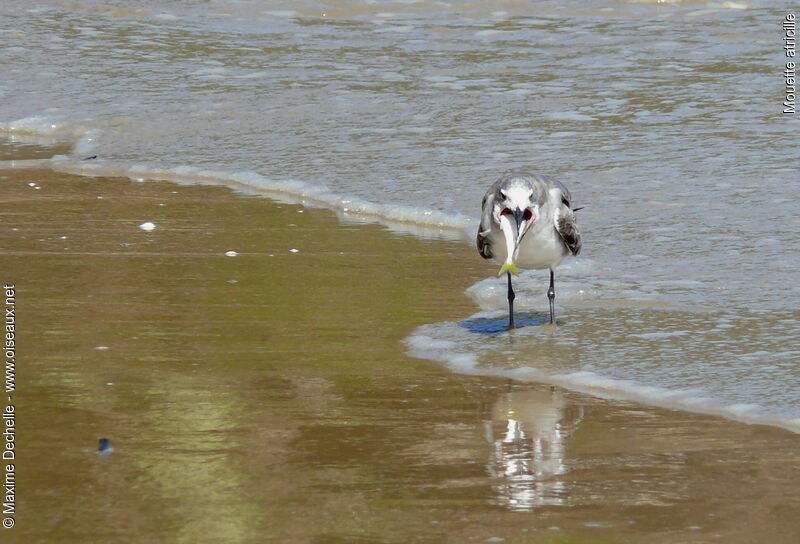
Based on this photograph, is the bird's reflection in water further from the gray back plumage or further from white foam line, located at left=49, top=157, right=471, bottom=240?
white foam line, located at left=49, top=157, right=471, bottom=240

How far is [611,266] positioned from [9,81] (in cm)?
751

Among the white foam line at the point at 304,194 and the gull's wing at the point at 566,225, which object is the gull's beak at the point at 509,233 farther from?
the white foam line at the point at 304,194

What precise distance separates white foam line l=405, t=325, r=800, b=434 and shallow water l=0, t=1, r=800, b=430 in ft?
0.06

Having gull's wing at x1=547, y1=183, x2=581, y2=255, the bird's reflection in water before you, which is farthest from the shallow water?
gull's wing at x1=547, y1=183, x2=581, y2=255

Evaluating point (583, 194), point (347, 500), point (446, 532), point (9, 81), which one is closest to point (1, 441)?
point (347, 500)

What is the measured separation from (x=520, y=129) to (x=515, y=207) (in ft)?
15.4

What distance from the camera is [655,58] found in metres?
12.7

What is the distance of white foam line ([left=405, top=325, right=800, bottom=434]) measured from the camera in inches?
191

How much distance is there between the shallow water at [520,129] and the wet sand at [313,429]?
0.38 m

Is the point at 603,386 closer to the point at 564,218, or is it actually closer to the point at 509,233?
the point at 509,233

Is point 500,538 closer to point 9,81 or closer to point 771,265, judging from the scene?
point 771,265

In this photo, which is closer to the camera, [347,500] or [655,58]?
[347,500]

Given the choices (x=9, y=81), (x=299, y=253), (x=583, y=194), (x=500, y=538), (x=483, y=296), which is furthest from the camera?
(x=9, y=81)

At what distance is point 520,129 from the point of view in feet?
33.2
